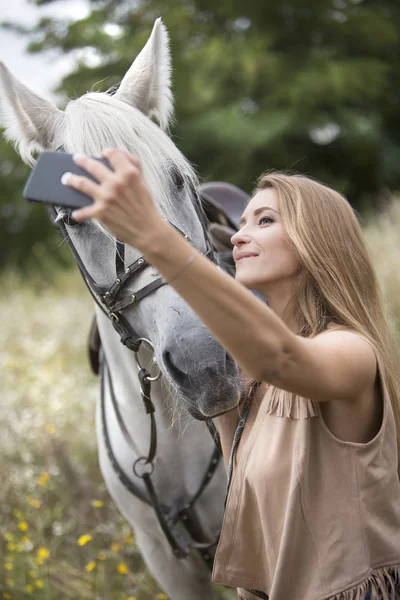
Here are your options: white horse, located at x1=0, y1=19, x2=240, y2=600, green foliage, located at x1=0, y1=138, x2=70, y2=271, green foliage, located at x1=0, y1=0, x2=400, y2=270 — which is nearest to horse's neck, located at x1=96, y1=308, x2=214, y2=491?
white horse, located at x1=0, y1=19, x2=240, y2=600

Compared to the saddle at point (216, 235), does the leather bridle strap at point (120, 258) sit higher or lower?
higher

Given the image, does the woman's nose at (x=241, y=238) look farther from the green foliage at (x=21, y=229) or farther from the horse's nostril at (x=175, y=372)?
the green foliage at (x=21, y=229)

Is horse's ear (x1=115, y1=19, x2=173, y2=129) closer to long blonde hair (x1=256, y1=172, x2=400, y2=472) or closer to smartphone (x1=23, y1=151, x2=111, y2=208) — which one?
long blonde hair (x1=256, y1=172, x2=400, y2=472)

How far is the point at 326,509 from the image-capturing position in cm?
139

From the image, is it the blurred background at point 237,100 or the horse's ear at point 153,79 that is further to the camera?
the blurred background at point 237,100

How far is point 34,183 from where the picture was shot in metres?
1.13

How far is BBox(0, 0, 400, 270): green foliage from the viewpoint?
26.8 ft

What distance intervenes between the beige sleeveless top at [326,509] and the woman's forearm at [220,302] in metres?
0.36

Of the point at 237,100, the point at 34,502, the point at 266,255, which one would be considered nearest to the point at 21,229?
the point at 237,100

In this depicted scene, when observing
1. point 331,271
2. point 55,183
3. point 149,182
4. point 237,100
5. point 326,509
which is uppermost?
point 55,183

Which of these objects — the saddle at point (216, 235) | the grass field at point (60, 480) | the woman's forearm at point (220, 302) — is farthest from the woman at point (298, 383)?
the grass field at point (60, 480)

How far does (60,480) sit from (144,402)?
2.33 meters

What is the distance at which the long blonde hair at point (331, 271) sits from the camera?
149cm

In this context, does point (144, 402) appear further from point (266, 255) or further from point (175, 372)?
point (266, 255)
